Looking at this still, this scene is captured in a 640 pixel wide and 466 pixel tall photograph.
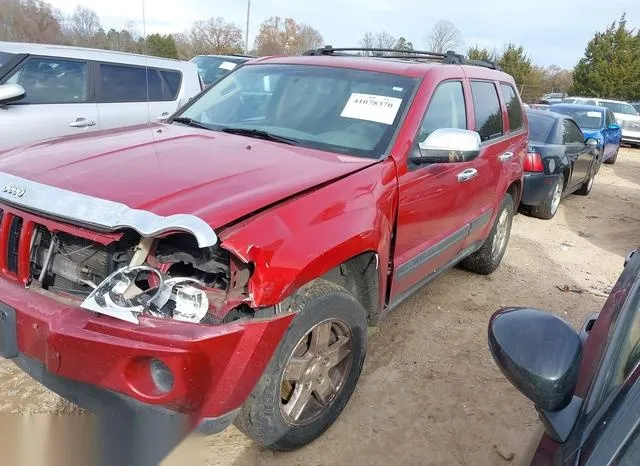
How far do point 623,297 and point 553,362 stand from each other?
0.42 m

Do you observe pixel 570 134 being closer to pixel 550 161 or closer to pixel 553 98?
pixel 550 161

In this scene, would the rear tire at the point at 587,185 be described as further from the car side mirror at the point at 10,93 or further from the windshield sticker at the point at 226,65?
the car side mirror at the point at 10,93

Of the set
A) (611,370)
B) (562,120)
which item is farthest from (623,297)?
(562,120)

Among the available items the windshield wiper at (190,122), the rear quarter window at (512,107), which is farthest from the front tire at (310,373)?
the rear quarter window at (512,107)

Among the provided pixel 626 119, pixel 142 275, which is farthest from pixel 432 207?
pixel 626 119

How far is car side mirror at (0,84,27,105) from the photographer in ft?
16.5

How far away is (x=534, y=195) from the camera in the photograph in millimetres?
7551

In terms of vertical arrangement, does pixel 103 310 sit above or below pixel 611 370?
below

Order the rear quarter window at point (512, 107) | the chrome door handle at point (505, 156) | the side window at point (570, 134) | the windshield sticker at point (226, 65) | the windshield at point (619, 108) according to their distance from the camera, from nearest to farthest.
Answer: the chrome door handle at point (505, 156), the rear quarter window at point (512, 107), the side window at point (570, 134), the windshield sticker at point (226, 65), the windshield at point (619, 108)

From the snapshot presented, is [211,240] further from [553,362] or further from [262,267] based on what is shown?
[553,362]

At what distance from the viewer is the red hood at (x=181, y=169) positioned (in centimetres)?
217

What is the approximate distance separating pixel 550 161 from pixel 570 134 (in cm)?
135

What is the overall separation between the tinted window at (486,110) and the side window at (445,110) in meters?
0.27

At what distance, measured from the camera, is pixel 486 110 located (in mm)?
4418
